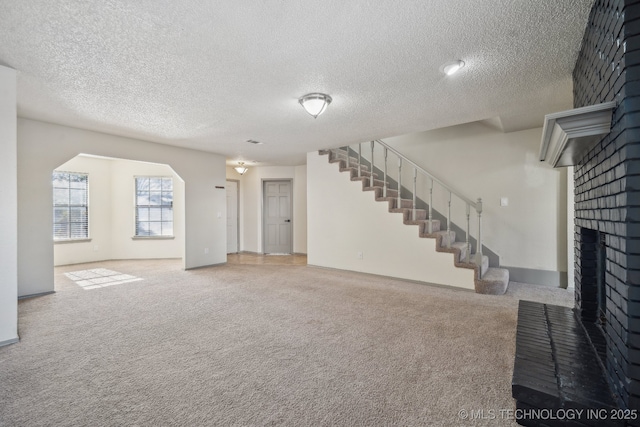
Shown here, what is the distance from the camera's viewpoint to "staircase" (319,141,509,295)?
13.5ft

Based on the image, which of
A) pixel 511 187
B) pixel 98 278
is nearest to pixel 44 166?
pixel 98 278

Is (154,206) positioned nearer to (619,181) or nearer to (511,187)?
(511,187)

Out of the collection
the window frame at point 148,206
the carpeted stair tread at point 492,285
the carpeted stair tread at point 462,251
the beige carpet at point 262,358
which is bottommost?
the beige carpet at point 262,358

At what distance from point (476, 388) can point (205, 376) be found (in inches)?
71.8

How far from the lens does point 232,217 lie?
8203 millimetres

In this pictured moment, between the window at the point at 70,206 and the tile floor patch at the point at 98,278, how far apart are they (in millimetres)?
1335

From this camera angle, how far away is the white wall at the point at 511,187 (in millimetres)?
4371

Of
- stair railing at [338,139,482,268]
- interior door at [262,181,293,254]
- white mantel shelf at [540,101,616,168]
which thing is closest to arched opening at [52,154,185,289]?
interior door at [262,181,293,254]

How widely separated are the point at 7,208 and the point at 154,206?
15.9 ft

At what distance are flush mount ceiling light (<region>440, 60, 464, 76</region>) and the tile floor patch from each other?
17.8 ft

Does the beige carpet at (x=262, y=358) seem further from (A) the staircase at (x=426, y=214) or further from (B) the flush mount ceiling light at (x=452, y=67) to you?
(B) the flush mount ceiling light at (x=452, y=67)

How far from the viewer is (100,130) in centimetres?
449

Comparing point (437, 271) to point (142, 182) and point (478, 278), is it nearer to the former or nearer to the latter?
point (478, 278)

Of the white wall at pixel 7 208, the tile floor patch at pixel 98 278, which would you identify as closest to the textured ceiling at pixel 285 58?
the white wall at pixel 7 208
